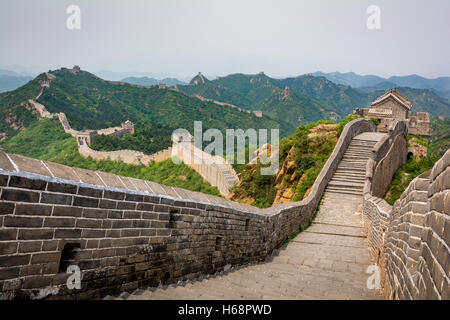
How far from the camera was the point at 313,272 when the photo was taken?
652 cm

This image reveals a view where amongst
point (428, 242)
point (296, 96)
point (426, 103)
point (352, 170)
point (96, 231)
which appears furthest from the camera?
point (426, 103)

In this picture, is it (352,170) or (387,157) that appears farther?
(387,157)

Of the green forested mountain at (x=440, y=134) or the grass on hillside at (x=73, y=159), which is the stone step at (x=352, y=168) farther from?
the green forested mountain at (x=440, y=134)

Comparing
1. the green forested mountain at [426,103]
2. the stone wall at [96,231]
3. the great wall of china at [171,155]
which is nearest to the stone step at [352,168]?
the great wall of china at [171,155]

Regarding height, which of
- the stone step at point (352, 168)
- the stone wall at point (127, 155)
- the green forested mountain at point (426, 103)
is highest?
the green forested mountain at point (426, 103)

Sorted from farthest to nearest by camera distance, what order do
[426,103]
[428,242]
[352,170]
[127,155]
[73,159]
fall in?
[426,103] < [73,159] < [127,155] < [352,170] < [428,242]

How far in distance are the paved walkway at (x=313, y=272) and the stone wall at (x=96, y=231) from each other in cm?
33

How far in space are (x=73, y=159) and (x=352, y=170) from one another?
3865 cm

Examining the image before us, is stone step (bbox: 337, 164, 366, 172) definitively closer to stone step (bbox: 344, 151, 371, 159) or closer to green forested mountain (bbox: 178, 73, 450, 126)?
stone step (bbox: 344, 151, 371, 159)

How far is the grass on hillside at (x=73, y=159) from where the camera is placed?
3002 centimetres

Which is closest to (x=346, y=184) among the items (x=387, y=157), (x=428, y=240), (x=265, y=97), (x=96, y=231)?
(x=387, y=157)

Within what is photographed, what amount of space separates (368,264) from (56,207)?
19.9ft

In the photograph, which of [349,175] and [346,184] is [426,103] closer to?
[349,175]
